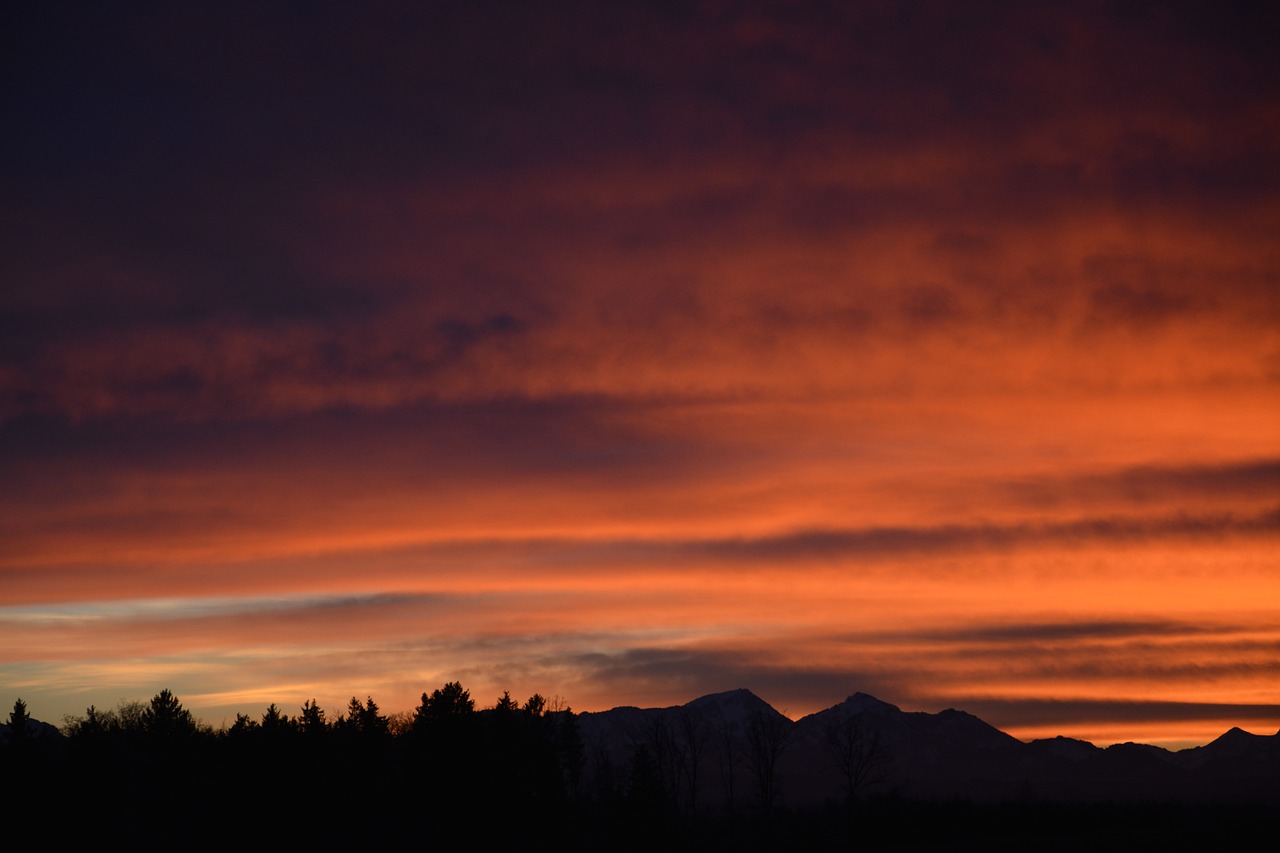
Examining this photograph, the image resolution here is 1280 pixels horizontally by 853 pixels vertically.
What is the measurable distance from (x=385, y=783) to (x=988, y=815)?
7515 centimetres

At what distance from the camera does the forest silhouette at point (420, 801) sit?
323 ft

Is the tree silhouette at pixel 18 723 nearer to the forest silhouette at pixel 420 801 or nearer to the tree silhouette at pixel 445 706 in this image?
the forest silhouette at pixel 420 801

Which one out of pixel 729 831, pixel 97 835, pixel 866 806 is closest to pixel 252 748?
pixel 97 835

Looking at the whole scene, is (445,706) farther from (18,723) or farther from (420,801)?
(18,723)

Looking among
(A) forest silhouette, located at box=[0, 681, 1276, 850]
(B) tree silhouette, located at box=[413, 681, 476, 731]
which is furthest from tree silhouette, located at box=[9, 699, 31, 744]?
(B) tree silhouette, located at box=[413, 681, 476, 731]

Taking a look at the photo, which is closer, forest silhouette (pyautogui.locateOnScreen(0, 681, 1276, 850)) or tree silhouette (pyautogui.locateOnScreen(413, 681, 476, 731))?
forest silhouette (pyautogui.locateOnScreen(0, 681, 1276, 850))

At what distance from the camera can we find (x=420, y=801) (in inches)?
4909

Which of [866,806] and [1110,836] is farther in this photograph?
[866,806]

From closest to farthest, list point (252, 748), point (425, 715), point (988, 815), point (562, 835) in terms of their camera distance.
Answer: point (252, 748) < point (562, 835) < point (988, 815) < point (425, 715)

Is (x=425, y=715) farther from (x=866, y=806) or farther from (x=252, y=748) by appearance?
(x=866, y=806)

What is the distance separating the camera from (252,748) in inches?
4466

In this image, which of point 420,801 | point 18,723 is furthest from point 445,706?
point 18,723

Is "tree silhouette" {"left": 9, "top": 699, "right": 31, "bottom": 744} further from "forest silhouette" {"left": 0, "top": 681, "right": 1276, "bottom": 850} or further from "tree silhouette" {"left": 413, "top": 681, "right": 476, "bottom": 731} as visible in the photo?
"tree silhouette" {"left": 413, "top": 681, "right": 476, "bottom": 731}

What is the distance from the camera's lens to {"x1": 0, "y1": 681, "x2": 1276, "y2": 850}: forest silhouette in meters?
98.4
